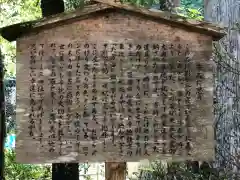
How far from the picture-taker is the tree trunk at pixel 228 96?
14.9 ft

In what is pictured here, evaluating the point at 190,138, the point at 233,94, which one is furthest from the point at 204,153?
the point at 233,94

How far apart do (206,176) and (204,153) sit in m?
1.52

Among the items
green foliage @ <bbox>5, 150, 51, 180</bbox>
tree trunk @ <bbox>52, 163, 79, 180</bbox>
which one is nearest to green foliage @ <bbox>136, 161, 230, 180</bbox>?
tree trunk @ <bbox>52, 163, 79, 180</bbox>

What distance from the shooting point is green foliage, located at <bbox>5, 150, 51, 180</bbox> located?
6312mm

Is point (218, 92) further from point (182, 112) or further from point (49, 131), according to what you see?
point (49, 131)

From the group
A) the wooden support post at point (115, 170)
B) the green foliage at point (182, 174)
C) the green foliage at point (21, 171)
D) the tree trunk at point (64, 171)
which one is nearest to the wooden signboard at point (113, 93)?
the wooden support post at point (115, 170)

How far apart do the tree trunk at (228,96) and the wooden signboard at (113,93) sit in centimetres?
138

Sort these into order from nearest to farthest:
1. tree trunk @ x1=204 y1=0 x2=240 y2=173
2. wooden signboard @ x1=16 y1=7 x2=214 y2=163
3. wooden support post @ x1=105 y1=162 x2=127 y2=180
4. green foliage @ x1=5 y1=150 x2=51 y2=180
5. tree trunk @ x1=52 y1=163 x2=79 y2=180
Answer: wooden signboard @ x1=16 y1=7 x2=214 y2=163 → wooden support post @ x1=105 y1=162 x2=127 y2=180 → tree trunk @ x1=204 y1=0 x2=240 y2=173 → tree trunk @ x1=52 y1=163 x2=79 y2=180 → green foliage @ x1=5 y1=150 x2=51 y2=180

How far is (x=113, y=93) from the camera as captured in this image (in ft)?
10.3

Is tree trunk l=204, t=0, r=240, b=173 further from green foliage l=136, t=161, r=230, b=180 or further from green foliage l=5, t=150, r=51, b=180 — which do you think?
green foliage l=5, t=150, r=51, b=180

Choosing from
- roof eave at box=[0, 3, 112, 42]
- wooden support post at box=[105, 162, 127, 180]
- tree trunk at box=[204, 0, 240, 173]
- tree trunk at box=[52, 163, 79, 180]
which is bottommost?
tree trunk at box=[52, 163, 79, 180]

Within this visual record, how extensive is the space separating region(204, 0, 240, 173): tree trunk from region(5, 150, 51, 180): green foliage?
3143 millimetres

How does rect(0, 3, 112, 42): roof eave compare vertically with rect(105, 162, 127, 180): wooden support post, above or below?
above

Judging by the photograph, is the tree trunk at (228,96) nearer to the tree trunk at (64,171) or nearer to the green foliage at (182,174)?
the green foliage at (182,174)
